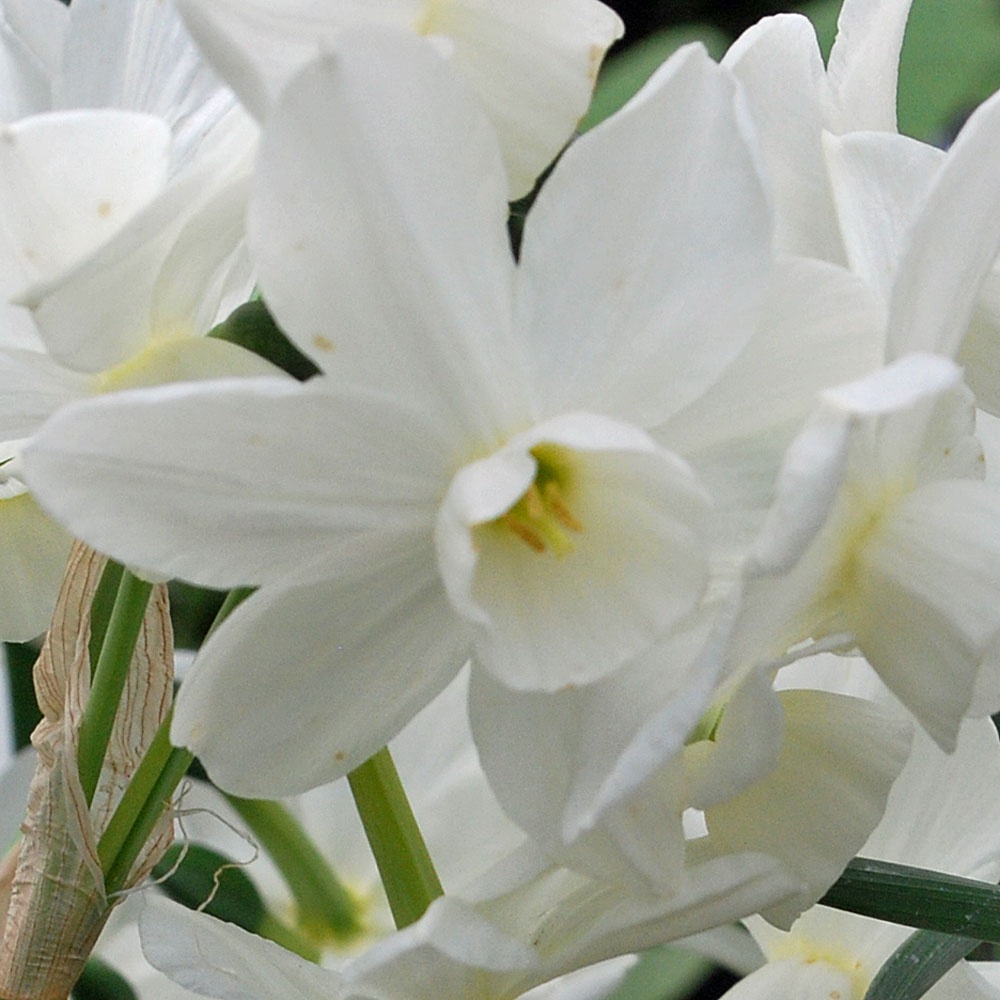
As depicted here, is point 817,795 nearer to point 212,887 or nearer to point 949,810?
point 949,810

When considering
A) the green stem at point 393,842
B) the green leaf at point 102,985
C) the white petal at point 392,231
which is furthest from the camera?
the green leaf at point 102,985

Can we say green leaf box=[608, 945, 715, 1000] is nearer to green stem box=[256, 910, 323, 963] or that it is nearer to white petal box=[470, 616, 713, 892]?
green stem box=[256, 910, 323, 963]

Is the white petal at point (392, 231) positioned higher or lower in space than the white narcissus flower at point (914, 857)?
higher

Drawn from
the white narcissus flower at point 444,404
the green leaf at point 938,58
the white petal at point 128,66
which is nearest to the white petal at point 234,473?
the white narcissus flower at point 444,404

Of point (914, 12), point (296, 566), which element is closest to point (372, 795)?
point (296, 566)

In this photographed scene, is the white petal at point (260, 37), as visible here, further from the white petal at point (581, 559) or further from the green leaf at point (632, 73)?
the green leaf at point (632, 73)

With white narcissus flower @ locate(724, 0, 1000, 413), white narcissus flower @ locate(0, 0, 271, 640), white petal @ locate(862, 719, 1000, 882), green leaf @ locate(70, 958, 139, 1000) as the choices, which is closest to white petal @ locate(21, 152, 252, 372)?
white narcissus flower @ locate(0, 0, 271, 640)

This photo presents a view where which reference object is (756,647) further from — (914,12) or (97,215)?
(914,12)
